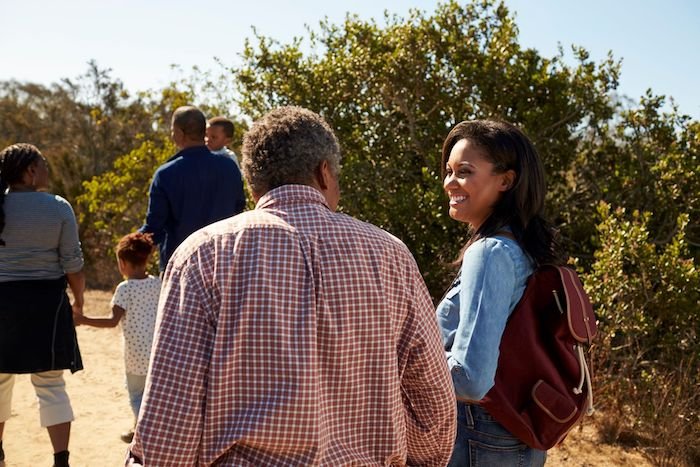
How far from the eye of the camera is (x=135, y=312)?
4645 mm

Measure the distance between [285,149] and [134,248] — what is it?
123 inches

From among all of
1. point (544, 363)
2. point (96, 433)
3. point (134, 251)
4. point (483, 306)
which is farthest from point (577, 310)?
point (96, 433)

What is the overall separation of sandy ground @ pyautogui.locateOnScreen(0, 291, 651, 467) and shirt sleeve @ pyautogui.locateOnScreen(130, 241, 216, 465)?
3.50 metres

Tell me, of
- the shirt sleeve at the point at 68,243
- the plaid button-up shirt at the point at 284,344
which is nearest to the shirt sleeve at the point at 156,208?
the shirt sleeve at the point at 68,243

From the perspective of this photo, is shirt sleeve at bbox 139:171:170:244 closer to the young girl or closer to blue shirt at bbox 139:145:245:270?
blue shirt at bbox 139:145:245:270

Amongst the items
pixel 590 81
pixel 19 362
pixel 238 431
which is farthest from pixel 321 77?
pixel 238 431

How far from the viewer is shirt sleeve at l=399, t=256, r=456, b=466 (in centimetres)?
186

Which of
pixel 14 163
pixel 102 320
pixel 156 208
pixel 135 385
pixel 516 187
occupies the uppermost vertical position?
pixel 516 187

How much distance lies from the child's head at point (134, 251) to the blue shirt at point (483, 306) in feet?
9.91

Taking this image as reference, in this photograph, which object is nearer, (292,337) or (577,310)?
(292,337)

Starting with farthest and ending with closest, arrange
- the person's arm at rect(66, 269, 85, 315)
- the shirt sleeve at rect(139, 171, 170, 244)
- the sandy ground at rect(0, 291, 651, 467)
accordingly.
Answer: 1. the shirt sleeve at rect(139, 171, 170, 244)
2. the sandy ground at rect(0, 291, 651, 467)
3. the person's arm at rect(66, 269, 85, 315)

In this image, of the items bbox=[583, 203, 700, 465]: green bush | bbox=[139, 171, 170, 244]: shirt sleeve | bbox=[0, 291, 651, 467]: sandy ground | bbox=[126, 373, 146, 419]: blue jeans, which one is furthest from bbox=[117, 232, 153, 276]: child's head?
bbox=[583, 203, 700, 465]: green bush

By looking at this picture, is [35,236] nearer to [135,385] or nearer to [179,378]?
[135,385]

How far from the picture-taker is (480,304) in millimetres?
2039
